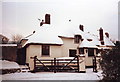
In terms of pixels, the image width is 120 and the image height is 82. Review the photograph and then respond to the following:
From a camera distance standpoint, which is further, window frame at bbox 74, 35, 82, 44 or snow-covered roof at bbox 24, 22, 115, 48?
window frame at bbox 74, 35, 82, 44

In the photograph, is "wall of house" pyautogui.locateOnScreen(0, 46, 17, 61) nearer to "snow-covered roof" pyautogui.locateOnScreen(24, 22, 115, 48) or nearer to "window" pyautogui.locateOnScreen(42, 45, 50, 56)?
"snow-covered roof" pyautogui.locateOnScreen(24, 22, 115, 48)

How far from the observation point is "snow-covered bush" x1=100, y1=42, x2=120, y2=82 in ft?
18.1

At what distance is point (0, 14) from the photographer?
11.0 meters

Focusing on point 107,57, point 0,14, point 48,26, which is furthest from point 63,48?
point 107,57

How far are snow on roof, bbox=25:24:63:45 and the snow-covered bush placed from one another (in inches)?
348

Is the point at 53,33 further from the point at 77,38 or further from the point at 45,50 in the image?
the point at 77,38

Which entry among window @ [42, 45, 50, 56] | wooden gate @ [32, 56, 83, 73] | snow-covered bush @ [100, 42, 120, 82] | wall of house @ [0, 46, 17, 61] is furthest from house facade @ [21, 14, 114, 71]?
snow-covered bush @ [100, 42, 120, 82]

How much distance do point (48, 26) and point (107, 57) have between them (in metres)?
10.9

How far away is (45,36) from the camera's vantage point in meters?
14.8

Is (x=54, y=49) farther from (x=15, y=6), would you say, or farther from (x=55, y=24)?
(x=15, y=6)

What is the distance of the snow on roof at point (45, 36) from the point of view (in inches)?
558

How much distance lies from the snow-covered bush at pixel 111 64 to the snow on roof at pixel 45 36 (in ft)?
29.0

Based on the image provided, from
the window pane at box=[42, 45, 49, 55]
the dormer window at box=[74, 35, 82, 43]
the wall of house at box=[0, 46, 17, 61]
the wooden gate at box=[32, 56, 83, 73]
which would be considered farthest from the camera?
the wall of house at box=[0, 46, 17, 61]

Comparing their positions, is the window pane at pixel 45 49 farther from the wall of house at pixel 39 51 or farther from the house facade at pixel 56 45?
the wall of house at pixel 39 51
